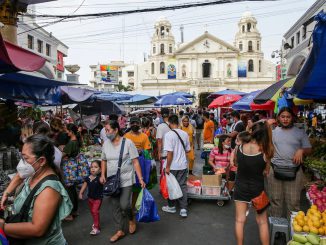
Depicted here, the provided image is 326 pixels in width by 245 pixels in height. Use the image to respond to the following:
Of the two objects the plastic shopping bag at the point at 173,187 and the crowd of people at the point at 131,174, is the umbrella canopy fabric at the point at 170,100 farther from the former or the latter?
the plastic shopping bag at the point at 173,187

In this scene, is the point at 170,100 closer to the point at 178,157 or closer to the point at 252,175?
the point at 178,157

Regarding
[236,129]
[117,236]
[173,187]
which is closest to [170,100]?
[236,129]

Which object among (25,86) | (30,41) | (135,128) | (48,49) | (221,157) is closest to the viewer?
(135,128)

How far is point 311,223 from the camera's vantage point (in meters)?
3.45

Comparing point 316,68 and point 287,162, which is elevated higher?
point 316,68

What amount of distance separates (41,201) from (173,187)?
354cm

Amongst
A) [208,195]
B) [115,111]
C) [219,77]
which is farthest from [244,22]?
[208,195]

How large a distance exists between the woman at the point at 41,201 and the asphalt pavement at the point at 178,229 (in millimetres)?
2375

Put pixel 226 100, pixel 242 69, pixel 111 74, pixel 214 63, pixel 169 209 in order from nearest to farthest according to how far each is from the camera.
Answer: pixel 169 209 < pixel 226 100 < pixel 111 74 < pixel 242 69 < pixel 214 63

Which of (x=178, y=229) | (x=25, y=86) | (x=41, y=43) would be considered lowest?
(x=178, y=229)

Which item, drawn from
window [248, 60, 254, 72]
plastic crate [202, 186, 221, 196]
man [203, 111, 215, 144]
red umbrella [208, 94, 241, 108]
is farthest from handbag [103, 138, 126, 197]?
window [248, 60, 254, 72]

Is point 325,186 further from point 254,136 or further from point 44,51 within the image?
point 44,51

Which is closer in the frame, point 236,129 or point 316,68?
point 316,68

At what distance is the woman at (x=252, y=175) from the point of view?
→ 3869 millimetres
